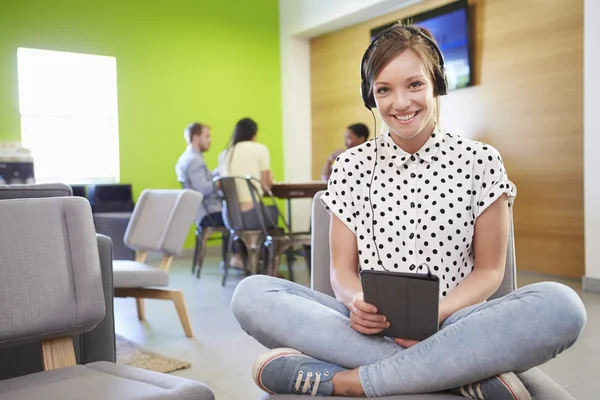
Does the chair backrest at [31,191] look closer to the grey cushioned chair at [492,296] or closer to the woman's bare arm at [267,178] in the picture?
the grey cushioned chair at [492,296]

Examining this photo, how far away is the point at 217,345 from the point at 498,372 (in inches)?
79.7

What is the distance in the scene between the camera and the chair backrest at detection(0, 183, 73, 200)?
1723 mm

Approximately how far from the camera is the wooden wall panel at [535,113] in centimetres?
454

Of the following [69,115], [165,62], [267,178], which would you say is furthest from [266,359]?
[165,62]

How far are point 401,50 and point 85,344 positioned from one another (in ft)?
3.99

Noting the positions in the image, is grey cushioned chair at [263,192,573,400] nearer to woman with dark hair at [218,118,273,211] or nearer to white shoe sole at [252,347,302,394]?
white shoe sole at [252,347,302,394]

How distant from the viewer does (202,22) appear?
6992 mm

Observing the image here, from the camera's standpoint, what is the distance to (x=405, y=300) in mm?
1150

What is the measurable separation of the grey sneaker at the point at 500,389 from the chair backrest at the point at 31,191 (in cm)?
123

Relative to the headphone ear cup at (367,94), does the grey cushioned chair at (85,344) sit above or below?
below

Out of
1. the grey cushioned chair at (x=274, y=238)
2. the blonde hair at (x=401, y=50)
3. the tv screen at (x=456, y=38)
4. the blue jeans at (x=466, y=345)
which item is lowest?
the grey cushioned chair at (x=274, y=238)

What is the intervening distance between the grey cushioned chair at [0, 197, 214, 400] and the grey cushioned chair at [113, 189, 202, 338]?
158 cm

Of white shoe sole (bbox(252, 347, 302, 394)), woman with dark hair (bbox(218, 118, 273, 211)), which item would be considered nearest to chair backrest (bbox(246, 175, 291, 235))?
woman with dark hair (bbox(218, 118, 273, 211))

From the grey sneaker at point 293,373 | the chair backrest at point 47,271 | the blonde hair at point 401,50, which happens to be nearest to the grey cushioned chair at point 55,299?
the chair backrest at point 47,271
